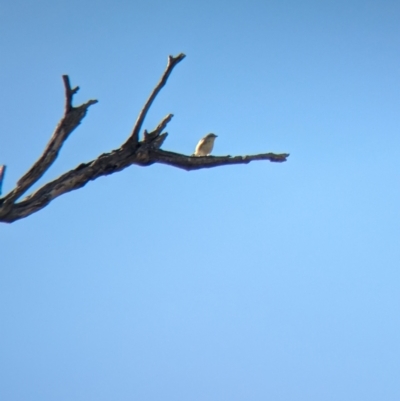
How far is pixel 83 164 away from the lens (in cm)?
510

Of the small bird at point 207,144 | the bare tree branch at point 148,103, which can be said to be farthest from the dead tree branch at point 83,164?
the small bird at point 207,144

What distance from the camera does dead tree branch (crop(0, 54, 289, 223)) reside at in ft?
15.7

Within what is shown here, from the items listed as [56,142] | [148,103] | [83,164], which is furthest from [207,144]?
[56,142]

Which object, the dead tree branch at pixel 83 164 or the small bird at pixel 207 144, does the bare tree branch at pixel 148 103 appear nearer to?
the dead tree branch at pixel 83 164

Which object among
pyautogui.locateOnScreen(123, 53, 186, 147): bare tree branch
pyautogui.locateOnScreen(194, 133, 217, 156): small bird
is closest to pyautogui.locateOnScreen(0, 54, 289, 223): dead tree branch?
pyautogui.locateOnScreen(123, 53, 186, 147): bare tree branch

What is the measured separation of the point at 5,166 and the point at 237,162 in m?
1.98

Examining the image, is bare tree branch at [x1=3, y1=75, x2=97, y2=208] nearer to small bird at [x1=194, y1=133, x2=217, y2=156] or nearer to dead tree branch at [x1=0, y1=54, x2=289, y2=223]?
dead tree branch at [x1=0, y1=54, x2=289, y2=223]

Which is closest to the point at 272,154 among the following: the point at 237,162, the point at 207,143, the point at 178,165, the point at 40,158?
the point at 237,162

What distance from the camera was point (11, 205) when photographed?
470 cm

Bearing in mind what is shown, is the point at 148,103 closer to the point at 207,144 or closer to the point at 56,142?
the point at 56,142

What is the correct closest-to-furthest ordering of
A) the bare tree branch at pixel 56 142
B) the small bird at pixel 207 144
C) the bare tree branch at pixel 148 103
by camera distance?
the bare tree branch at pixel 56 142, the bare tree branch at pixel 148 103, the small bird at pixel 207 144

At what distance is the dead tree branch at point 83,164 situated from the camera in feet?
15.7

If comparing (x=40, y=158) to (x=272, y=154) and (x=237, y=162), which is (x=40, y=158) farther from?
(x=272, y=154)

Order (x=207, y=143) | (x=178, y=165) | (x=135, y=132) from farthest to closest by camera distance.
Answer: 1. (x=207, y=143)
2. (x=178, y=165)
3. (x=135, y=132)
